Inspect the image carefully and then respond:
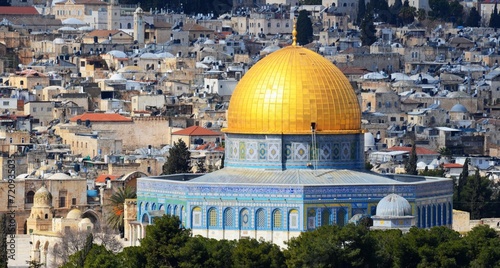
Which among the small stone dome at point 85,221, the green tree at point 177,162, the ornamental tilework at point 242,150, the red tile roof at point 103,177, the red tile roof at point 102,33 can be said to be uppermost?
the ornamental tilework at point 242,150

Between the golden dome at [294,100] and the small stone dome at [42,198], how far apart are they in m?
17.6

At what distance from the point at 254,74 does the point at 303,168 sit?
2785 mm

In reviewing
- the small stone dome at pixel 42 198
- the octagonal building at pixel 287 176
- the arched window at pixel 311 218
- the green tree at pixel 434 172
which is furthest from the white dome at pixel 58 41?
the arched window at pixel 311 218

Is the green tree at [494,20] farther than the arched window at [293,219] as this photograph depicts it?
Yes

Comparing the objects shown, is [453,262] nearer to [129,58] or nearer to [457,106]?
[457,106]

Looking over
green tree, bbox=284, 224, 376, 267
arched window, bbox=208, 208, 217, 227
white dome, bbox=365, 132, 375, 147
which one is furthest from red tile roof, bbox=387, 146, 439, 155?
green tree, bbox=284, 224, 376, 267

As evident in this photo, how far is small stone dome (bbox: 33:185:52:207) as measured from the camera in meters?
84.3

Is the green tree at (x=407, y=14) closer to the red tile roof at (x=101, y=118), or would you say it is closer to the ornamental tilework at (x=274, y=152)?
the red tile roof at (x=101, y=118)

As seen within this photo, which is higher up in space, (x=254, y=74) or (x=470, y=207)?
(x=254, y=74)

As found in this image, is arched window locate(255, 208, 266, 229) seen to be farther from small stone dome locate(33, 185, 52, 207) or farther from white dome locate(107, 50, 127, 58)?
white dome locate(107, 50, 127, 58)

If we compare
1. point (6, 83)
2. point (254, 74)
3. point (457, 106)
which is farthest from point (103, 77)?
point (254, 74)

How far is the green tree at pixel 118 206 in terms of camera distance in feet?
263

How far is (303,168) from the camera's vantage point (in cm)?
6662

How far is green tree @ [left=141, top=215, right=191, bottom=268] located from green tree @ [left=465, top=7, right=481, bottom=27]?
126636 millimetres
